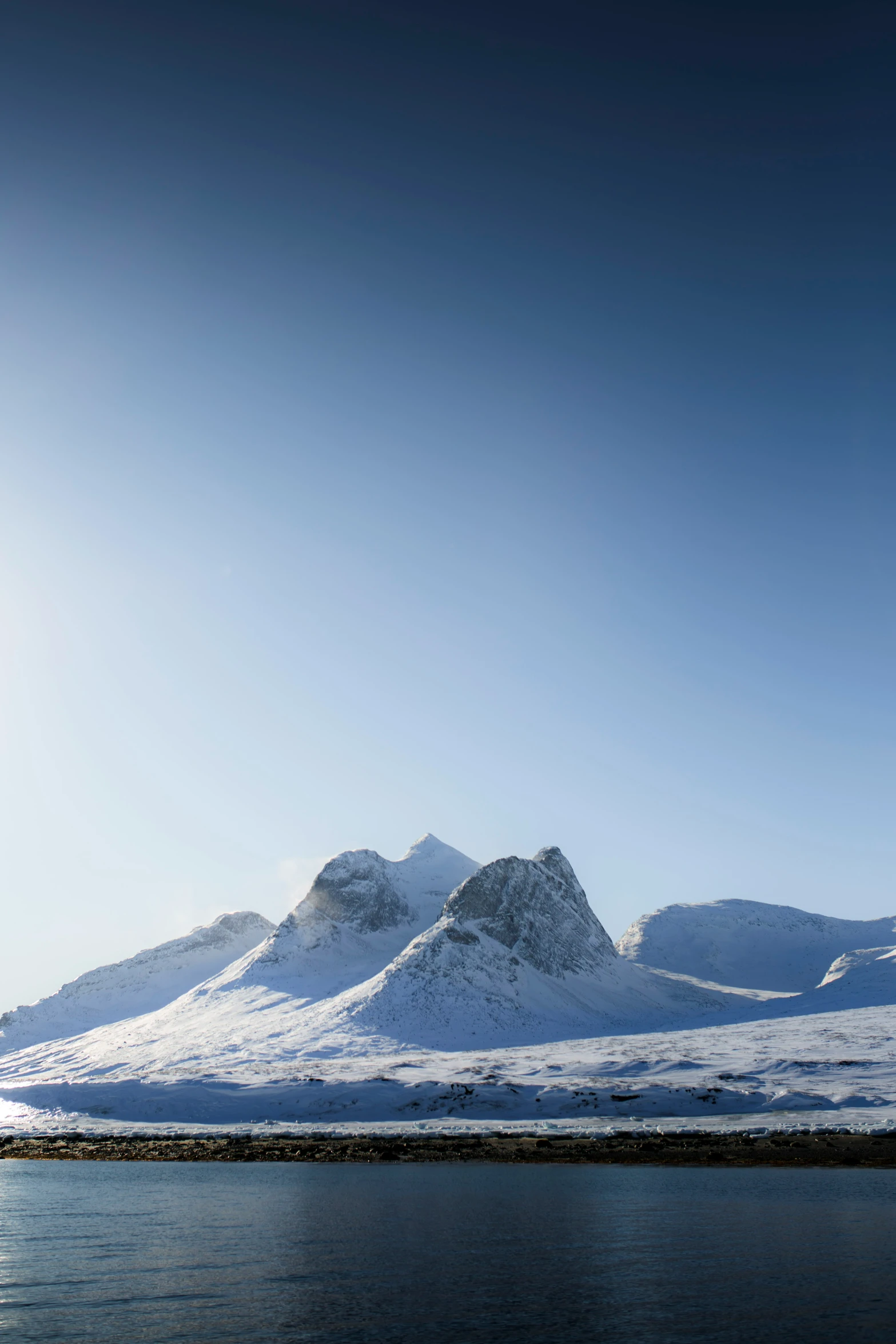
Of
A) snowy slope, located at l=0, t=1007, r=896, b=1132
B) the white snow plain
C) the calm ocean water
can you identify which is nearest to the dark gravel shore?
the white snow plain

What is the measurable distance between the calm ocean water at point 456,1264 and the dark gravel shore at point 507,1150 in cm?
1910

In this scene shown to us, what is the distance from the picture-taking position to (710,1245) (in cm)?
3225

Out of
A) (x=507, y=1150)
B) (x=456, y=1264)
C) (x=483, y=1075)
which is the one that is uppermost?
(x=456, y=1264)

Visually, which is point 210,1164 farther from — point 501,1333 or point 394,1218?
point 501,1333

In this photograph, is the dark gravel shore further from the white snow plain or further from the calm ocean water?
the calm ocean water

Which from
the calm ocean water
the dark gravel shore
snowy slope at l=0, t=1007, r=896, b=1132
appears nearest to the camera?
the calm ocean water

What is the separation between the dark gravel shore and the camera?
72375 mm

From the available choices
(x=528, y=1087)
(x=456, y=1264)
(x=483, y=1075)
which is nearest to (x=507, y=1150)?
(x=528, y=1087)

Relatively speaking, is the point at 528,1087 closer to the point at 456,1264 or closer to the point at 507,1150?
the point at 507,1150

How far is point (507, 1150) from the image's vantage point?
269 ft

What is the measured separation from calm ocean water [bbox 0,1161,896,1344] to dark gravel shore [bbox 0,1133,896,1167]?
19096 mm

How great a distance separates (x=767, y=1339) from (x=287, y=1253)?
19334 millimetres

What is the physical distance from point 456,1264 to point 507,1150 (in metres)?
59.0

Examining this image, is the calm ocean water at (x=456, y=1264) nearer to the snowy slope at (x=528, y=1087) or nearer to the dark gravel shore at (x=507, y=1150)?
the dark gravel shore at (x=507, y=1150)
